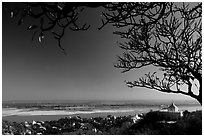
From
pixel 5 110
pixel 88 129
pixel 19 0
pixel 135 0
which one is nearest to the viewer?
pixel 19 0

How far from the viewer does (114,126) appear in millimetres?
5289

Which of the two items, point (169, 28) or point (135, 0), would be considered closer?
point (135, 0)

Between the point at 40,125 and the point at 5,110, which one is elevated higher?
the point at 5,110

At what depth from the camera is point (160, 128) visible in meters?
5.27

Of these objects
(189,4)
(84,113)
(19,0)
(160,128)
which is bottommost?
(160,128)

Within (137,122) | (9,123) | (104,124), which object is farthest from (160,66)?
(9,123)

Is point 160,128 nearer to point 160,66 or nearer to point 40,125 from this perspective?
point 160,66

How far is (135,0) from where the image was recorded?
3.39 meters

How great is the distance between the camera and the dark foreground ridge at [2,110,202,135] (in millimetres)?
4116

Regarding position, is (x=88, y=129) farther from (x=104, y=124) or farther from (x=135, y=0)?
(x=135, y=0)

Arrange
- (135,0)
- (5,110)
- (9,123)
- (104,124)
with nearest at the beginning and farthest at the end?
(135,0) → (5,110) → (9,123) → (104,124)

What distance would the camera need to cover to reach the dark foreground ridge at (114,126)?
412 cm

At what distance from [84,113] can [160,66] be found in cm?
225

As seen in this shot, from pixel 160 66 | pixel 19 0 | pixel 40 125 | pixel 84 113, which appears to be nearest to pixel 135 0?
pixel 19 0
